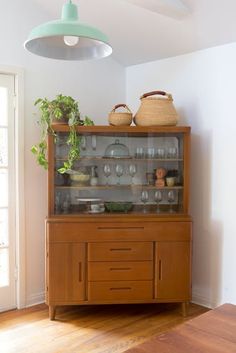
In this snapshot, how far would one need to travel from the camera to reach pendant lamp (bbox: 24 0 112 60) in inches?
54.4

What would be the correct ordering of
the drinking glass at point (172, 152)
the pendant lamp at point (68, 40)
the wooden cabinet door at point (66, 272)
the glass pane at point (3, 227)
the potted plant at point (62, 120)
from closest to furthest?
1. the pendant lamp at point (68, 40)
2. the wooden cabinet door at point (66, 272)
3. the potted plant at point (62, 120)
4. the glass pane at point (3, 227)
5. the drinking glass at point (172, 152)

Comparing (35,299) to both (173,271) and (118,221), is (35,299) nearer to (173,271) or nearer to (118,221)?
(118,221)

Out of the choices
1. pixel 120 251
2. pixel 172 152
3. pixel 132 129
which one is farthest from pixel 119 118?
pixel 120 251

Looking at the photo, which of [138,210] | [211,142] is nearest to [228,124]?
[211,142]

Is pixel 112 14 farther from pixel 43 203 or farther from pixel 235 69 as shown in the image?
pixel 43 203

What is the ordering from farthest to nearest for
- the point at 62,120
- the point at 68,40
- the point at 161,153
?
the point at 161,153 < the point at 62,120 < the point at 68,40

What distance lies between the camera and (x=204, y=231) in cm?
338

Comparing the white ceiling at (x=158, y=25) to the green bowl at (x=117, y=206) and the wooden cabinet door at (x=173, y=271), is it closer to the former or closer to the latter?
the green bowl at (x=117, y=206)

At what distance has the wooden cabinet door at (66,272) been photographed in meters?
3.01

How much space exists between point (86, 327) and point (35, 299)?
0.70m

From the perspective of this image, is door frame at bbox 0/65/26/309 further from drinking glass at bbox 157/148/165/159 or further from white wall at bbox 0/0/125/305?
drinking glass at bbox 157/148/165/159

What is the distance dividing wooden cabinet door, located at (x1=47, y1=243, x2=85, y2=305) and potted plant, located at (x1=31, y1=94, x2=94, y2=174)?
0.65 metres

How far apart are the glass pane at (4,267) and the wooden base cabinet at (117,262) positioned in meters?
0.47

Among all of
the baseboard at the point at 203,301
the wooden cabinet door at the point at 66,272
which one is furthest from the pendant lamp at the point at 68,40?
the baseboard at the point at 203,301
